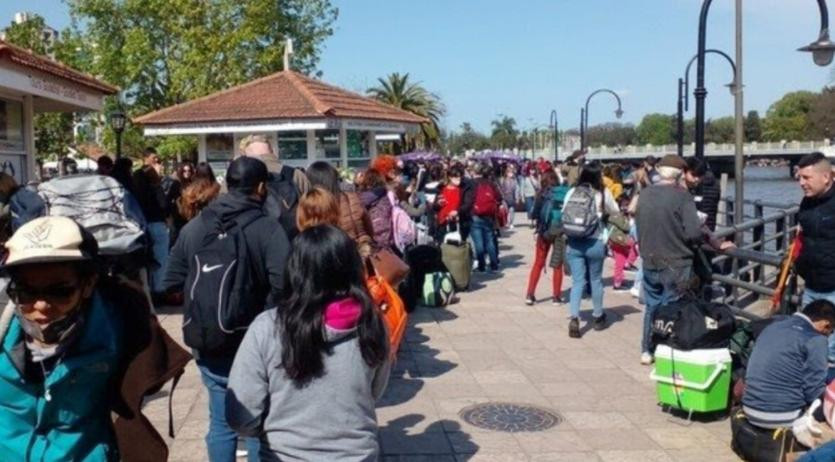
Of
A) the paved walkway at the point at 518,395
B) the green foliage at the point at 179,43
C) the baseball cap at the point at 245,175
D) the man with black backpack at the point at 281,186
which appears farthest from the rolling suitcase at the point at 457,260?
the green foliage at the point at 179,43

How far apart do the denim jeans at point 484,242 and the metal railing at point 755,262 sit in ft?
11.4

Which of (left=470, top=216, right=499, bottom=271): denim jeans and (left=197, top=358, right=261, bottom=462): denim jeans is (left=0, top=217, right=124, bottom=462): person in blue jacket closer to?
(left=197, top=358, right=261, bottom=462): denim jeans

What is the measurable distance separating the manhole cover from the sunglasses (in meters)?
4.04

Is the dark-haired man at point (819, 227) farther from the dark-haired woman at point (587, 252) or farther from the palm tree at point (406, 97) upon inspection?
the palm tree at point (406, 97)

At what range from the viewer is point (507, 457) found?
538 centimetres

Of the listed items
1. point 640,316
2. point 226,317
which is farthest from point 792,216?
point 226,317

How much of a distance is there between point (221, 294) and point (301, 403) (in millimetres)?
1165

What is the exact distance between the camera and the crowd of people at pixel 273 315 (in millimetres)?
2320

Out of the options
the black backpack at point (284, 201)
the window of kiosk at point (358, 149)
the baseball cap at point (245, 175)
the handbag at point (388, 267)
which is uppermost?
the window of kiosk at point (358, 149)

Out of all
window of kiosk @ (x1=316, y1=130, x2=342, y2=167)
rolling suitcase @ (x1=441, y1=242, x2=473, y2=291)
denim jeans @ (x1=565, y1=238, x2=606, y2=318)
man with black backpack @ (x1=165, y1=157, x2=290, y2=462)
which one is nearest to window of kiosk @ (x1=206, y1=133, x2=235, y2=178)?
window of kiosk @ (x1=316, y1=130, x2=342, y2=167)

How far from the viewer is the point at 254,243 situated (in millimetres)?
3990

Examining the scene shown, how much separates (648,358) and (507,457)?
2.75 metres

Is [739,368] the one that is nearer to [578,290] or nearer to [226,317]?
[578,290]

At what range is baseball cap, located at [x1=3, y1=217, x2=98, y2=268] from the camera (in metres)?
2.25
